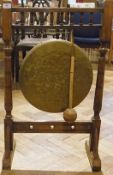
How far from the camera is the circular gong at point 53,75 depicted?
5.82 feet

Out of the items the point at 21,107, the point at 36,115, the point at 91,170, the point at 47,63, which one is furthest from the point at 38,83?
the point at 21,107

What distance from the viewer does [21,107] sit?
3.14 m

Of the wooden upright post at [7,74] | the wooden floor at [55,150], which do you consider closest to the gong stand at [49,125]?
the wooden upright post at [7,74]

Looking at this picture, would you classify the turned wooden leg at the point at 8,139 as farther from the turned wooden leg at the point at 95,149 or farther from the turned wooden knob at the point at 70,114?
the turned wooden leg at the point at 95,149

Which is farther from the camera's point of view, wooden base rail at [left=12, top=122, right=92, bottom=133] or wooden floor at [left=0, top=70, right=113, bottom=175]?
wooden floor at [left=0, top=70, right=113, bottom=175]

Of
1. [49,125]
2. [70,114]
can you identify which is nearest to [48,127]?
[49,125]

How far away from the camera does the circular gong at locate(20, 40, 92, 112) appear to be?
177 cm

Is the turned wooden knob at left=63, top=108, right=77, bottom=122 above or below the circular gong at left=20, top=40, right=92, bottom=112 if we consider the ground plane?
below

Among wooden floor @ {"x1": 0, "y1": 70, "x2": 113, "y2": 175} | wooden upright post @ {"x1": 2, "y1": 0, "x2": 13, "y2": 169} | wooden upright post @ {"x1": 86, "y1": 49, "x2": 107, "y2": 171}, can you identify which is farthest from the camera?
wooden floor @ {"x1": 0, "y1": 70, "x2": 113, "y2": 175}

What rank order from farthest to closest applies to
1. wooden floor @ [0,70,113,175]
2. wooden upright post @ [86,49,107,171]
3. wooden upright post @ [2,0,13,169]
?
wooden floor @ [0,70,113,175] < wooden upright post @ [86,49,107,171] < wooden upright post @ [2,0,13,169]

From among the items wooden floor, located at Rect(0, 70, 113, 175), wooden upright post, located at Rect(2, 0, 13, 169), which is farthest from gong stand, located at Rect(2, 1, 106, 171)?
wooden floor, located at Rect(0, 70, 113, 175)

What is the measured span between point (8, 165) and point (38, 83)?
51cm

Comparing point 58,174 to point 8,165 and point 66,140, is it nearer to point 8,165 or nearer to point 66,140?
point 8,165

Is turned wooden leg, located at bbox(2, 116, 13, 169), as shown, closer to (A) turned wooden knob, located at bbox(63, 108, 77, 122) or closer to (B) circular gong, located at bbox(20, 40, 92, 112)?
(B) circular gong, located at bbox(20, 40, 92, 112)
